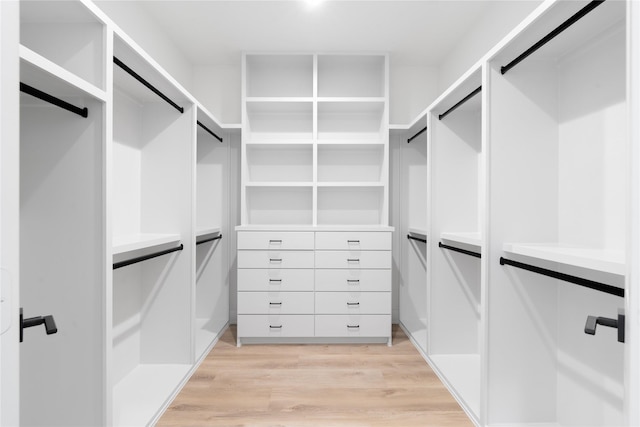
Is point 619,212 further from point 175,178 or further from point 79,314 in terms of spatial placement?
point 175,178

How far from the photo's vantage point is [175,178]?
2322 mm

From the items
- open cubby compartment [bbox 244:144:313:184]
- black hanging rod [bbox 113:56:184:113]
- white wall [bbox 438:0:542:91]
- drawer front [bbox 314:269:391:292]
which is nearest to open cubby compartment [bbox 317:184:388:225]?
open cubby compartment [bbox 244:144:313:184]

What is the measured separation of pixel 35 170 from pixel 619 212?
2163mm

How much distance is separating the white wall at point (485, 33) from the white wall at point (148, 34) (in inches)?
90.5

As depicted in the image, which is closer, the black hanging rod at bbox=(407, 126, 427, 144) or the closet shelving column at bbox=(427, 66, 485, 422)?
the closet shelving column at bbox=(427, 66, 485, 422)

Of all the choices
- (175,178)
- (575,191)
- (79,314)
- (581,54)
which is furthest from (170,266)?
(581,54)

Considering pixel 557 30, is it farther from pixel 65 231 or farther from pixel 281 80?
pixel 281 80

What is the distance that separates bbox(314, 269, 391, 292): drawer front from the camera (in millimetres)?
2760

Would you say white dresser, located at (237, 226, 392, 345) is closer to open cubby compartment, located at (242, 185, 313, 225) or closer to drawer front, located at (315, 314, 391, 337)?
drawer front, located at (315, 314, 391, 337)

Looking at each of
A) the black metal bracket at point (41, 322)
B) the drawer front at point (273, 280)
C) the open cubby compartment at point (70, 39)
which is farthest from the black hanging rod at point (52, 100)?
the drawer front at point (273, 280)

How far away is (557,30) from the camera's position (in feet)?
4.28

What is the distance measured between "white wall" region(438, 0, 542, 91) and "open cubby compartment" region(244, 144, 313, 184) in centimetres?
140

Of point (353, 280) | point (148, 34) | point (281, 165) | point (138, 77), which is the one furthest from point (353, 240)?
point (148, 34)

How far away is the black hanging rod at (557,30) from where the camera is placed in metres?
1.14
